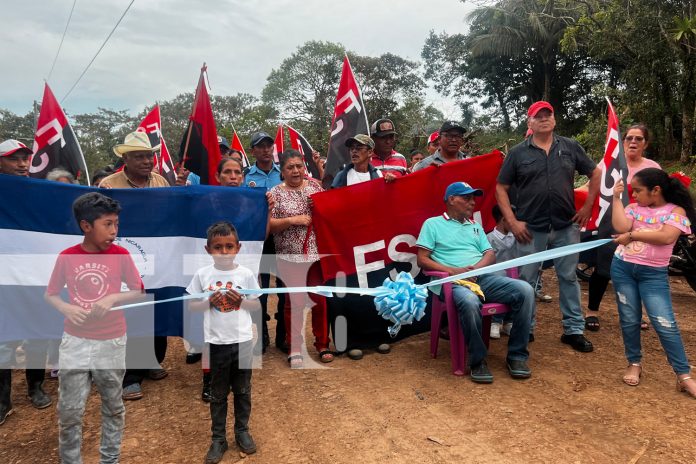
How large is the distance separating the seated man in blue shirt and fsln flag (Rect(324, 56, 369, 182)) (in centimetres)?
212

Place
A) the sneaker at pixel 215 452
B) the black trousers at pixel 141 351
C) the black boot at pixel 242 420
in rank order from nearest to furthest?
the sneaker at pixel 215 452 < the black boot at pixel 242 420 < the black trousers at pixel 141 351

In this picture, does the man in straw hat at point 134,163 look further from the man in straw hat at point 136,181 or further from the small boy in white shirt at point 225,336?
the small boy in white shirt at point 225,336

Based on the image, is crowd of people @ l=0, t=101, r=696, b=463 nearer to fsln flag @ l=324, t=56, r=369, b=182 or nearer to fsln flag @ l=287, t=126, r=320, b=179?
fsln flag @ l=324, t=56, r=369, b=182

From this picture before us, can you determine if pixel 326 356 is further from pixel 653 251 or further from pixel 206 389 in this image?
pixel 653 251

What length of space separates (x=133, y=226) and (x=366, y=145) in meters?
2.18

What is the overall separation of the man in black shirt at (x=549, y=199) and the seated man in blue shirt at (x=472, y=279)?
1.42 ft

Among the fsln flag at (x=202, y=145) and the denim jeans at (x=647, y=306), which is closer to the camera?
the denim jeans at (x=647, y=306)

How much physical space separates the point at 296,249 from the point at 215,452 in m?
1.87

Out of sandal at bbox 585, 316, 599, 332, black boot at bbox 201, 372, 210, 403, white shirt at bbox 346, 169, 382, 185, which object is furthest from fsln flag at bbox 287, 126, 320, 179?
black boot at bbox 201, 372, 210, 403

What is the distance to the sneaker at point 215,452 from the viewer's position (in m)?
2.80

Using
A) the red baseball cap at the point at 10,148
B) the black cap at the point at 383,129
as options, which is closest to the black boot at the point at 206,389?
the red baseball cap at the point at 10,148

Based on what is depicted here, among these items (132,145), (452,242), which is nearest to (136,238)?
(132,145)

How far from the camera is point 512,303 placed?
387 cm

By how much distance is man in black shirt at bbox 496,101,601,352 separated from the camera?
4.28m
